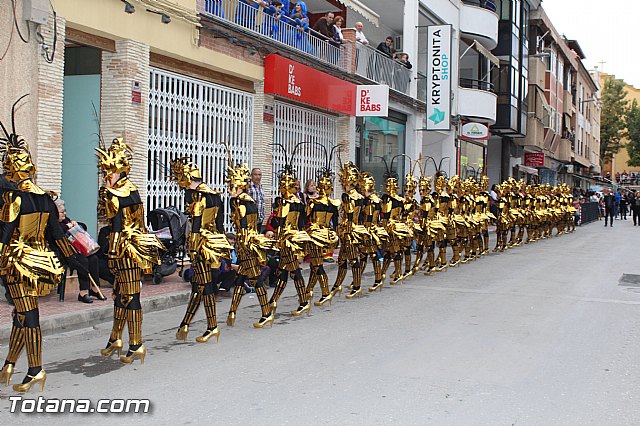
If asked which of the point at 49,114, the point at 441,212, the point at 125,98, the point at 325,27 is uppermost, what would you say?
the point at 325,27

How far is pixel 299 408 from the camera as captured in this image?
546 centimetres

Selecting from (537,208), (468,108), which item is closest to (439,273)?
(537,208)

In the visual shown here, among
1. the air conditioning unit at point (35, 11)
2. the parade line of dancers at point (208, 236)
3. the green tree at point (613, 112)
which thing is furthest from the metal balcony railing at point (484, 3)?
the green tree at point (613, 112)

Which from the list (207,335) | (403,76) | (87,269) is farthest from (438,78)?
(207,335)

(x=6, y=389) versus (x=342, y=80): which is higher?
(x=342, y=80)

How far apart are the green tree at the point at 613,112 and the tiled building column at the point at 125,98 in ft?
259

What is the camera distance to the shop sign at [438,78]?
27.6 metres

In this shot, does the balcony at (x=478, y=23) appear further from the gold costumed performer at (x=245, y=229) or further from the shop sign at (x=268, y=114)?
the gold costumed performer at (x=245, y=229)

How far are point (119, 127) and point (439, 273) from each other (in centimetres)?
680

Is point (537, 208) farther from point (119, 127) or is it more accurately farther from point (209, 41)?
point (119, 127)

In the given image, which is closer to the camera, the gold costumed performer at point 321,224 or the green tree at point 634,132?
the gold costumed performer at point 321,224

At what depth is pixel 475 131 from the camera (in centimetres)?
3212

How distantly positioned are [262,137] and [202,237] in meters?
10.3

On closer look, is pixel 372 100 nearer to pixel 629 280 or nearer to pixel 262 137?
pixel 262 137
